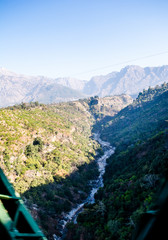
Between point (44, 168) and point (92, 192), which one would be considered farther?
point (92, 192)

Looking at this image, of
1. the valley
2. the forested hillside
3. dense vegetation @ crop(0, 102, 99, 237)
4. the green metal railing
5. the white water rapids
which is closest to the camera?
the green metal railing

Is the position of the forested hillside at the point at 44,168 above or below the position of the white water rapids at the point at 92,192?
above

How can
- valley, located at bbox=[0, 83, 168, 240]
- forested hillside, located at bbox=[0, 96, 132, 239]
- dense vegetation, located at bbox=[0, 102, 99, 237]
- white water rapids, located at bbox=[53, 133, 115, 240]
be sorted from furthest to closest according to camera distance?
dense vegetation, located at bbox=[0, 102, 99, 237], forested hillside, located at bbox=[0, 96, 132, 239], white water rapids, located at bbox=[53, 133, 115, 240], valley, located at bbox=[0, 83, 168, 240]

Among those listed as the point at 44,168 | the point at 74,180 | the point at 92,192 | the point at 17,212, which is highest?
the point at 17,212

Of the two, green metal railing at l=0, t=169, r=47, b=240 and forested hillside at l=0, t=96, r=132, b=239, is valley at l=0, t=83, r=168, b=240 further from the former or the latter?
green metal railing at l=0, t=169, r=47, b=240

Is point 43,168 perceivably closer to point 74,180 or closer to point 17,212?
point 74,180

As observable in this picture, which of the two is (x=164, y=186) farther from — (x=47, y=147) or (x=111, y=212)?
(x=47, y=147)

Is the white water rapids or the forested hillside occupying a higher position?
the forested hillside

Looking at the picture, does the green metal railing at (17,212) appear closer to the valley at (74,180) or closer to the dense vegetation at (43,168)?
the valley at (74,180)

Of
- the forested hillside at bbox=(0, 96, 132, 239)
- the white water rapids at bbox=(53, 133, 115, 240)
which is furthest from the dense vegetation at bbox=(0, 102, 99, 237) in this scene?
the white water rapids at bbox=(53, 133, 115, 240)

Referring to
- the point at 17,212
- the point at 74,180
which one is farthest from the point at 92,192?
the point at 17,212

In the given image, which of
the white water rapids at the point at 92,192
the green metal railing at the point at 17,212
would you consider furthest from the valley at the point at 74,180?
the green metal railing at the point at 17,212

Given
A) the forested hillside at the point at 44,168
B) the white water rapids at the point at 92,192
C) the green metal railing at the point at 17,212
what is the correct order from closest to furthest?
the green metal railing at the point at 17,212 → the white water rapids at the point at 92,192 → the forested hillside at the point at 44,168
